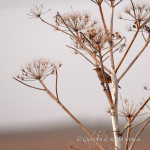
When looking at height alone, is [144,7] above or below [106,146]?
above

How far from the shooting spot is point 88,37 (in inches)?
170

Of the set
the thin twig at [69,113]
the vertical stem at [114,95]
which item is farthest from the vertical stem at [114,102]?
the thin twig at [69,113]

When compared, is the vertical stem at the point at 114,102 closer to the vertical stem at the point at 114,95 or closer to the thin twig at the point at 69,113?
the vertical stem at the point at 114,95

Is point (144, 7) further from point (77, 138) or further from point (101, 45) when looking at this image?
point (77, 138)

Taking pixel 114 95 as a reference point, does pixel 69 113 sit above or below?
below

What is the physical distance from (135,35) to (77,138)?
1678mm

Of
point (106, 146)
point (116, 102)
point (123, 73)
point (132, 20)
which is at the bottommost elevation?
point (106, 146)

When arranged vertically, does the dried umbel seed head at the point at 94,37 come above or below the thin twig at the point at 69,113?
above

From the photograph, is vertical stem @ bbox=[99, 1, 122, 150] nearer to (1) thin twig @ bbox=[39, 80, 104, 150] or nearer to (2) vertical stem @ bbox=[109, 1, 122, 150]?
(2) vertical stem @ bbox=[109, 1, 122, 150]

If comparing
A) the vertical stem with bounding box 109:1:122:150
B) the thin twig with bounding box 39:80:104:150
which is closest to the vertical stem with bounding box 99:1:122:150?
the vertical stem with bounding box 109:1:122:150

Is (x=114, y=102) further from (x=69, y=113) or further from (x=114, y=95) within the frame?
(x=69, y=113)

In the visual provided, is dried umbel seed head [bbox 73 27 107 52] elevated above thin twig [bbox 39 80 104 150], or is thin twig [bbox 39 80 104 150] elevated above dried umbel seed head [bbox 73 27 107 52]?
dried umbel seed head [bbox 73 27 107 52]

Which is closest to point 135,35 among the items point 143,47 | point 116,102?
point 143,47

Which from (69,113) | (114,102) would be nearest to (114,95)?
(114,102)
